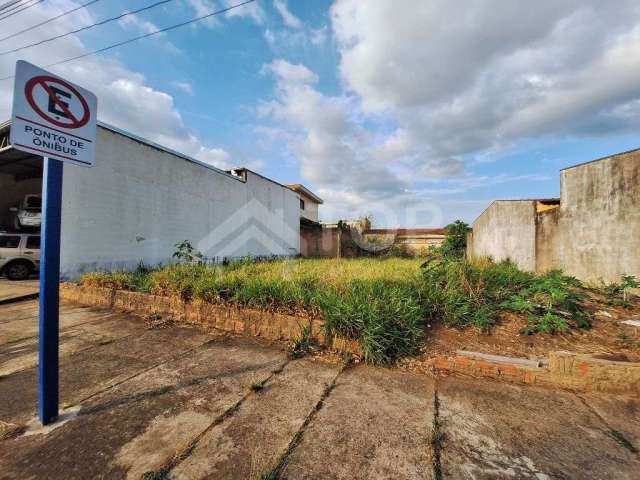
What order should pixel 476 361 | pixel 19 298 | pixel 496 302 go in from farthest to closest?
pixel 19 298 → pixel 496 302 → pixel 476 361

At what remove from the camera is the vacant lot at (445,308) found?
306cm

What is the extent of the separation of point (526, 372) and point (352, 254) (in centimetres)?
1428

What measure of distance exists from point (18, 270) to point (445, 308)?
414 inches

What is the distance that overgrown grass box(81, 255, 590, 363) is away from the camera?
3.14 metres

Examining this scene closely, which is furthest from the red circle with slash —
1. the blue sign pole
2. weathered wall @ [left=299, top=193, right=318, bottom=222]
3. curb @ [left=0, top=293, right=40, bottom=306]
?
weathered wall @ [left=299, top=193, right=318, bottom=222]

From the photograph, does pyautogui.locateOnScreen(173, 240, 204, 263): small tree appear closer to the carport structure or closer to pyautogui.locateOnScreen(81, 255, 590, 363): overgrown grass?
pyautogui.locateOnScreen(81, 255, 590, 363): overgrown grass

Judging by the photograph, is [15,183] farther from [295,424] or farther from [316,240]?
[295,424]

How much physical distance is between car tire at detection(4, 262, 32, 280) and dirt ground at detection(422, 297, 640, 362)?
10.3m

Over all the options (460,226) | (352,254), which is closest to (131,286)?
(352,254)

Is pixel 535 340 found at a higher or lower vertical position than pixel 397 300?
lower

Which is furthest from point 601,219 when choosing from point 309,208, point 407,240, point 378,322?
point 309,208

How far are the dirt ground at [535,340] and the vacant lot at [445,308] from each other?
0.01 metres

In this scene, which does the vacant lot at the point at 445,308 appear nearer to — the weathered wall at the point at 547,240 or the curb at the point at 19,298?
the weathered wall at the point at 547,240

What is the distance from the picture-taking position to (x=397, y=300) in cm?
361
